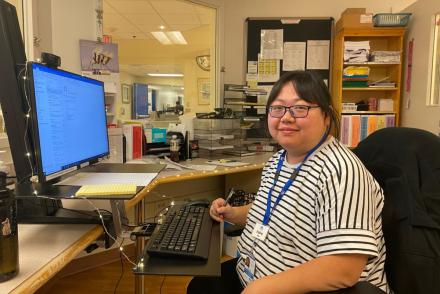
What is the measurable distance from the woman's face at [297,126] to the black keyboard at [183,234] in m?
0.39

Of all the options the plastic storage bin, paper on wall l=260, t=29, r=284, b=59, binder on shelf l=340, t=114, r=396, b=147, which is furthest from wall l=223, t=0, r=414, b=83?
binder on shelf l=340, t=114, r=396, b=147

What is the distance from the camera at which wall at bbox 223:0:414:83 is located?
11.0ft

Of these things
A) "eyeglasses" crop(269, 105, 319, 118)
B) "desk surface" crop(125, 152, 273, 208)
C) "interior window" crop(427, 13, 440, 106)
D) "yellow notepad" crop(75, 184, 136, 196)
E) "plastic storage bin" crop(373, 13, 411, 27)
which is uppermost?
"plastic storage bin" crop(373, 13, 411, 27)

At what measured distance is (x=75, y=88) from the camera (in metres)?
1.16

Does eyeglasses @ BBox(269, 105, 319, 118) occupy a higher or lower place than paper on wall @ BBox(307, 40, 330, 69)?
lower

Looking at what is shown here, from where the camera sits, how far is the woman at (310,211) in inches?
33.2

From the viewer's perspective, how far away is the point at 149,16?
4.65m

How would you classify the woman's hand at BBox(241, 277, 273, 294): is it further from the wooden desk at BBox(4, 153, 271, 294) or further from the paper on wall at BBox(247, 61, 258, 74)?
the paper on wall at BBox(247, 61, 258, 74)

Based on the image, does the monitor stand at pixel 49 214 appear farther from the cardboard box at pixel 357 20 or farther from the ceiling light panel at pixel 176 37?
the ceiling light panel at pixel 176 37

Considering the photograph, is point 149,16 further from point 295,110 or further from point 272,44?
point 295,110

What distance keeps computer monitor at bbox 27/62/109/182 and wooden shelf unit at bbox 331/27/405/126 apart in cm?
228

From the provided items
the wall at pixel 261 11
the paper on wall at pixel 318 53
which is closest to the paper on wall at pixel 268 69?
the wall at pixel 261 11

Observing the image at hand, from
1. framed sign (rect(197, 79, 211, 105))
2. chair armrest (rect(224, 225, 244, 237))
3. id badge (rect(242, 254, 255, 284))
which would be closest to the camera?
id badge (rect(242, 254, 255, 284))

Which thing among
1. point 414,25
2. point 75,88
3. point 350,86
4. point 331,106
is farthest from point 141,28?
point 331,106
